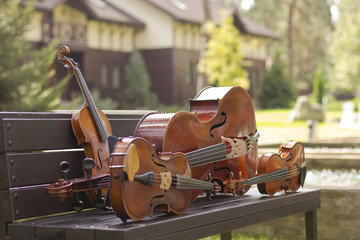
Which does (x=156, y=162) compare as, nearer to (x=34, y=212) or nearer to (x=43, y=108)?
(x=34, y=212)

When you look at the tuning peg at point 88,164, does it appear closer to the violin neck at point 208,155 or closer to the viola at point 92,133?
the viola at point 92,133

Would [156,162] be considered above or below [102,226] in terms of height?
above

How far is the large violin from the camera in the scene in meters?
3.27

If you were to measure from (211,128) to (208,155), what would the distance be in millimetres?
207

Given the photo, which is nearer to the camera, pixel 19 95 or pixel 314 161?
pixel 314 161

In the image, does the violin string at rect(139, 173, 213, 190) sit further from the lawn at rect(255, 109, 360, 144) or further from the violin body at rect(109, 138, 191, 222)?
the lawn at rect(255, 109, 360, 144)

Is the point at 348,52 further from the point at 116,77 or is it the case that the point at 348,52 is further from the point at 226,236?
the point at 226,236

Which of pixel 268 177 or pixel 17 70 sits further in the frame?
pixel 17 70

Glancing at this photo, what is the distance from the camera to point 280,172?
392 centimetres

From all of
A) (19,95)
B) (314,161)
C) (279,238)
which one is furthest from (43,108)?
(279,238)

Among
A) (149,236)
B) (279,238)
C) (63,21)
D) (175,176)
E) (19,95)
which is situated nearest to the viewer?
(149,236)

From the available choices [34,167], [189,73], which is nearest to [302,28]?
[189,73]

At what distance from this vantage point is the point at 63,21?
3216cm

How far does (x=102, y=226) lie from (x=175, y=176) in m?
0.42
